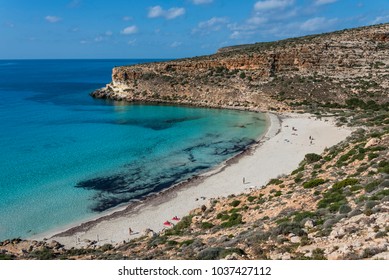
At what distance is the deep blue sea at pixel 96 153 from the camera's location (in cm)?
2606

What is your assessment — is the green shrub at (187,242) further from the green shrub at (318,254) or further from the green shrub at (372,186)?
the green shrub at (372,186)

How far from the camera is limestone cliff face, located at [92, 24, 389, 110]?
212ft

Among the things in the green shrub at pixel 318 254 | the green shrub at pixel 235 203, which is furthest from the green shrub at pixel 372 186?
the green shrub at pixel 235 203

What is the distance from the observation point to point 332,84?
65625mm

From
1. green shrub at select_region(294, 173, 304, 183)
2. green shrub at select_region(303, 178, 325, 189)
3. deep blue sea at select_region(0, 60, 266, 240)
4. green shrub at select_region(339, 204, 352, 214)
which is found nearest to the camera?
green shrub at select_region(339, 204, 352, 214)

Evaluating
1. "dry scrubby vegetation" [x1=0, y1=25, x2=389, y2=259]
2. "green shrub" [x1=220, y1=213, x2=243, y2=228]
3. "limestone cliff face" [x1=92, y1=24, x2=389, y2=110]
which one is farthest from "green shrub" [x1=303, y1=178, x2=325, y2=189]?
"limestone cliff face" [x1=92, y1=24, x2=389, y2=110]

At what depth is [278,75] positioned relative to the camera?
238 feet

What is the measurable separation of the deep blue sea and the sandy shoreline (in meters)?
1.81

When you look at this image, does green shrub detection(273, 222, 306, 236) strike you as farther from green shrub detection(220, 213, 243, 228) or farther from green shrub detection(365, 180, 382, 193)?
green shrub detection(220, 213, 243, 228)

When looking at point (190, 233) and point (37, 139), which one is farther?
point (37, 139)
